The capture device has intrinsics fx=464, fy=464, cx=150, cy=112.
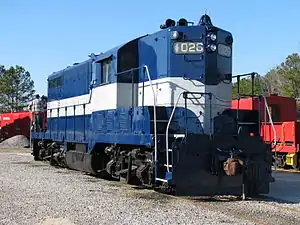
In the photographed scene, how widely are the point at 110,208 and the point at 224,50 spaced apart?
4.80 meters

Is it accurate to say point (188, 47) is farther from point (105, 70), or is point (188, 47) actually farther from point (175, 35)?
point (105, 70)

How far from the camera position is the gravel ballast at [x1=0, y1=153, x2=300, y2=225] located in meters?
7.48

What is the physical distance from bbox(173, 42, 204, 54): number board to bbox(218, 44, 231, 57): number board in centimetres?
54

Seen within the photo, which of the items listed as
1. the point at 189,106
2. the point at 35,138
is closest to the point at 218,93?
the point at 189,106

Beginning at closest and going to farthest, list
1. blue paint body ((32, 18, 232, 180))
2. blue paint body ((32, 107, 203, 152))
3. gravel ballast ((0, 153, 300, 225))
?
gravel ballast ((0, 153, 300, 225)), blue paint body ((32, 107, 203, 152)), blue paint body ((32, 18, 232, 180))

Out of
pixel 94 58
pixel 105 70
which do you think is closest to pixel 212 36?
pixel 105 70

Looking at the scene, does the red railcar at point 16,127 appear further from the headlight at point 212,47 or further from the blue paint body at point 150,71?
the headlight at point 212,47

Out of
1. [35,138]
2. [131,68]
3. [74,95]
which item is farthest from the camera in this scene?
[35,138]

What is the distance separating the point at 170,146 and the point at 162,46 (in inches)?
105

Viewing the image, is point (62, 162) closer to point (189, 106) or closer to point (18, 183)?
point (18, 183)

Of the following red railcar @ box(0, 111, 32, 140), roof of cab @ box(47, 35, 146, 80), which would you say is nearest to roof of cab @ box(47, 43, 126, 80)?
roof of cab @ box(47, 35, 146, 80)

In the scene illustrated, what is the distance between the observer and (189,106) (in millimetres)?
10531

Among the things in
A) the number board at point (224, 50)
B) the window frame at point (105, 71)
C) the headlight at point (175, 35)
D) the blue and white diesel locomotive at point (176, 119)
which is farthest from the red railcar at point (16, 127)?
the headlight at point (175, 35)

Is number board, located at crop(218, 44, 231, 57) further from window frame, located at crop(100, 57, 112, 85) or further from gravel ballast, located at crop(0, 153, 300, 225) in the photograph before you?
gravel ballast, located at crop(0, 153, 300, 225)
